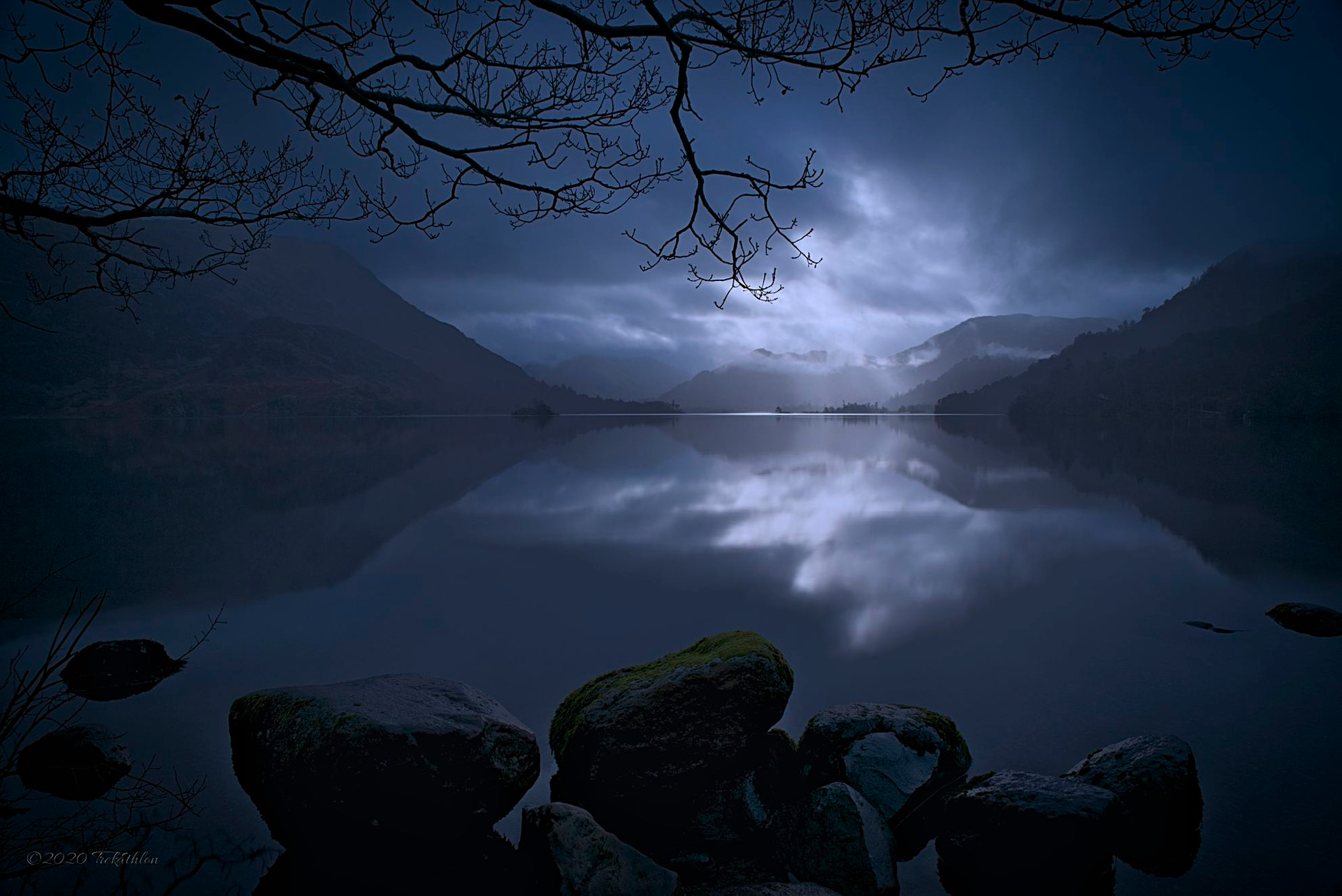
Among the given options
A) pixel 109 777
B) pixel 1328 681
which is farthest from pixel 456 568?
pixel 1328 681

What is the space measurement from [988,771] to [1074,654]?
468 centimetres

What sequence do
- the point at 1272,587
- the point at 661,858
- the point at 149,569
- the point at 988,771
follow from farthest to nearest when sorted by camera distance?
1. the point at 149,569
2. the point at 1272,587
3. the point at 988,771
4. the point at 661,858

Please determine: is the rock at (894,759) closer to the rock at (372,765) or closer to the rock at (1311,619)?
the rock at (372,765)

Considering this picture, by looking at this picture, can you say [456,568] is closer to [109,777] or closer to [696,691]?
[109,777]

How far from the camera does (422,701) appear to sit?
594cm

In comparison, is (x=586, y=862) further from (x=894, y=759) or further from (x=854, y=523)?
(x=854, y=523)

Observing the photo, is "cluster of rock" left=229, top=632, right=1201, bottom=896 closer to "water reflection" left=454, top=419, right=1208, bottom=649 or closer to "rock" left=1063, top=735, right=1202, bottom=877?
"rock" left=1063, top=735, right=1202, bottom=877

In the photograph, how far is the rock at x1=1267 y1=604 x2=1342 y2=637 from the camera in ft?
34.4

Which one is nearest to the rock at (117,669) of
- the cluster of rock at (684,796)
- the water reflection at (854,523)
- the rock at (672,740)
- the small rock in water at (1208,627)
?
the cluster of rock at (684,796)

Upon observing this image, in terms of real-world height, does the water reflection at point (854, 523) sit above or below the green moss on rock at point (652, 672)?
below

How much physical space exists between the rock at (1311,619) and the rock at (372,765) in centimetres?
1289

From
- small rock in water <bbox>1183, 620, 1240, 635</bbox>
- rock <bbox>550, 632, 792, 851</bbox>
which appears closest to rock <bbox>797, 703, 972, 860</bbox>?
rock <bbox>550, 632, 792, 851</bbox>

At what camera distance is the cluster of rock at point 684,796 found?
16.5ft

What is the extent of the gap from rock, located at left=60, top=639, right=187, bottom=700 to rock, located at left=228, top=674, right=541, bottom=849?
389 centimetres
